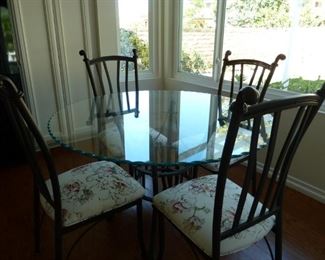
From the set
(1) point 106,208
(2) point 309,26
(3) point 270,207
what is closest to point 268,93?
(2) point 309,26

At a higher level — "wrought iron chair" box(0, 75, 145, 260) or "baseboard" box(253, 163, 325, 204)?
"wrought iron chair" box(0, 75, 145, 260)

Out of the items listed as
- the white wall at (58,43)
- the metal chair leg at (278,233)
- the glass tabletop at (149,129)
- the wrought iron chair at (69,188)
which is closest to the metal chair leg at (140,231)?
the wrought iron chair at (69,188)

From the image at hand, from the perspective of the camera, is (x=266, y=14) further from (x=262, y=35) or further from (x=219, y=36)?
(x=219, y=36)

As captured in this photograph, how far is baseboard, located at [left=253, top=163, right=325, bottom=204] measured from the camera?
200cm

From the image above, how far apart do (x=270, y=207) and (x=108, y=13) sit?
7.56 ft

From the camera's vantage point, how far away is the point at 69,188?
1.33 meters

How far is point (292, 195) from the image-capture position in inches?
81.7

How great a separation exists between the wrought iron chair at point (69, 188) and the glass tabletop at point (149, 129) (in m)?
0.18

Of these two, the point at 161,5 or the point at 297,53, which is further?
the point at 161,5

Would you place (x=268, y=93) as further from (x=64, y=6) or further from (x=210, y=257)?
(x=64, y=6)

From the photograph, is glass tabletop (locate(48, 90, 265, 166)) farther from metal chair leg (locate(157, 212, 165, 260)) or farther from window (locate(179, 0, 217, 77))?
window (locate(179, 0, 217, 77))

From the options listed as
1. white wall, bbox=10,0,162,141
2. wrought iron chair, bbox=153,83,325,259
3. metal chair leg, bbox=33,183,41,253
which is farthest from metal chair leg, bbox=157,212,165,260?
white wall, bbox=10,0,162,141

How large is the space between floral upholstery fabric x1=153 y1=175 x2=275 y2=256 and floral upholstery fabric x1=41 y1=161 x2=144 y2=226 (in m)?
0.17

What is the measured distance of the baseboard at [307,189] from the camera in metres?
2.00
